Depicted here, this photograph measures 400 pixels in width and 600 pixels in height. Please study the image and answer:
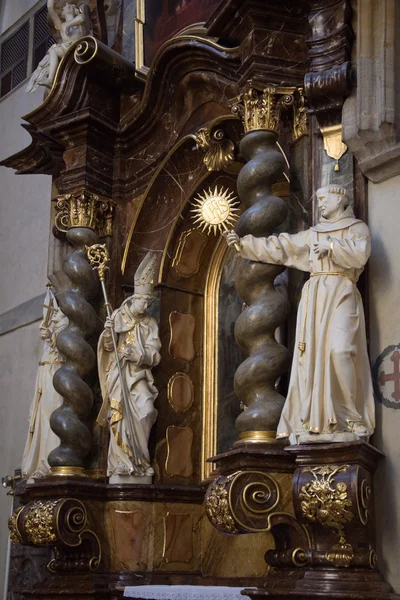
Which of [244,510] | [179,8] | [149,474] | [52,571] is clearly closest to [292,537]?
[244,510]

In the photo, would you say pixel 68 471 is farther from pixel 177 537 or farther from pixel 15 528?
pixel 177 537

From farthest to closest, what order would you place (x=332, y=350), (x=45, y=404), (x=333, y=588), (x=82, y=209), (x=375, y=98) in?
(x=82, y=209)
(x=45, y=404)
(x=375, y=98)
(x=332, y=350)
(x=333, y=588)

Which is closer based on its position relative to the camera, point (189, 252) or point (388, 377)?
point (388, 377)

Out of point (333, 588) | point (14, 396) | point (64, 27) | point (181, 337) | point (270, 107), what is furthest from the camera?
point (14, 396)

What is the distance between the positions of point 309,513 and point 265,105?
10.5 feet

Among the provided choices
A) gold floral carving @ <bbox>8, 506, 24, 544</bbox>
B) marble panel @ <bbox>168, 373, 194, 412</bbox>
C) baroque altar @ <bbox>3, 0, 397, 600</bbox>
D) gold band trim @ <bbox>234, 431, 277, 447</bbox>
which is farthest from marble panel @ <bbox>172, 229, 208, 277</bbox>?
gold band trim @ <bbox>234, 431, 277, 447</bbox>

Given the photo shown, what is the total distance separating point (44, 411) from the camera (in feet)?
31.3

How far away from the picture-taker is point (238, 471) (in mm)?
7000

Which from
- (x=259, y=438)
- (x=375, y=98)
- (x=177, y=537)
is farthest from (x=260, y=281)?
(x=177, y=537)

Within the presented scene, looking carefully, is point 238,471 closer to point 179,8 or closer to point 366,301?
point 366,301

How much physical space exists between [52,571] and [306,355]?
11.2ft

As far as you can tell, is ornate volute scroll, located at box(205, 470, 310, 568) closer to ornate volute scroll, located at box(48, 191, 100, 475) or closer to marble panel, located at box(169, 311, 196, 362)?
ornate volute scroll, located at box(48, 191, 100, 475)

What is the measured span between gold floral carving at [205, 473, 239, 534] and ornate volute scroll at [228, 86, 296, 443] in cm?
39

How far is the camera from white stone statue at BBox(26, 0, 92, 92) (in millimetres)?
10539
